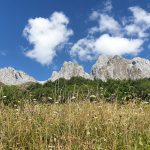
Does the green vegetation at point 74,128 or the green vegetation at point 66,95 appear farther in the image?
the green vegetation at point 66,95

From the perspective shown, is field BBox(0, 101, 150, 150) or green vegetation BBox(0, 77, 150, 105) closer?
field BBox(0, 101, 150, 150)

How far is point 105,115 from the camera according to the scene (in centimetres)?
796

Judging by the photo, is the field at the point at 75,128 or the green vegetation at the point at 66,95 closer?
the field at the point at 75,128

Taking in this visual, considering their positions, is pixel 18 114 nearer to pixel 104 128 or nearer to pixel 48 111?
pixel 48 111

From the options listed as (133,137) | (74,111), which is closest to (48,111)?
(74,111)

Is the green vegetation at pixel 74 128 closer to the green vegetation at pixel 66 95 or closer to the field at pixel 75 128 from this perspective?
the field at pixel 75 128

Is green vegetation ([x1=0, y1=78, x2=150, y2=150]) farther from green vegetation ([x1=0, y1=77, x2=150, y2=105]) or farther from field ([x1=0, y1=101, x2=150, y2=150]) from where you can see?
green vegetation ([x1=0, y1=77, x2=150, y2=105])

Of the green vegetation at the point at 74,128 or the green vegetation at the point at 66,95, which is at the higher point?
the green vegetation at the point at 66,95

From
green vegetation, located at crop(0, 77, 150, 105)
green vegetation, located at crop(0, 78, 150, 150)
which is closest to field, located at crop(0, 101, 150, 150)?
green vegetation, located at crop(0, 78, 150, 150)

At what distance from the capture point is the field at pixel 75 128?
6715 mm

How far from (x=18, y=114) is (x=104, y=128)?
1.74 metres

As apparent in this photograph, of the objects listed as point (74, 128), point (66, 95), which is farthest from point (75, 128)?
point (66, 95)

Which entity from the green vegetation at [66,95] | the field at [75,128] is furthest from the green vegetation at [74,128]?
the green vegetation at [66,95]

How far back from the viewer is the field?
6.71 m
